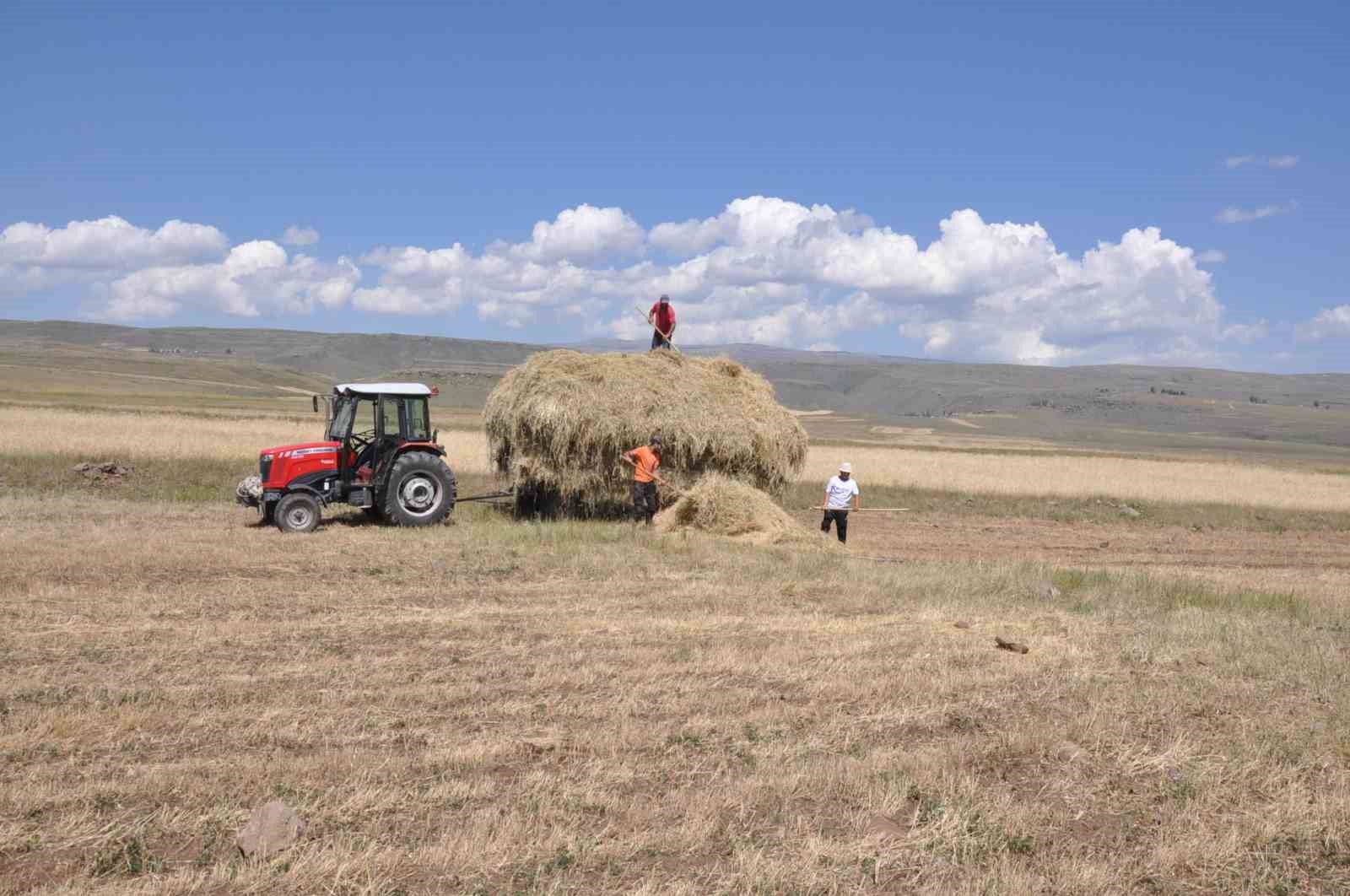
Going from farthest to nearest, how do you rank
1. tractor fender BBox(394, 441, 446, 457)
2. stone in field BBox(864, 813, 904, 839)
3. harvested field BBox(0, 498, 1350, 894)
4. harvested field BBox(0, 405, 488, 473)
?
1. harvested field BBox(0, 405, 488, 473)
2. tractor fender BBox(394, 441, 446, 457)
3. stone in field BBox(864, 813, 904, 839)
4. harvested field BBox(0, 498, 1350, 894)

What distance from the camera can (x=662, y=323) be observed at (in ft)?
66.2

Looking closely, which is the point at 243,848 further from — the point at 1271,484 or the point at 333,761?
the point at 1271,484

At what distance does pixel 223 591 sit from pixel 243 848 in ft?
21.7

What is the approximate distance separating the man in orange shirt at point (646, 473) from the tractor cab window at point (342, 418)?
445 centimetres

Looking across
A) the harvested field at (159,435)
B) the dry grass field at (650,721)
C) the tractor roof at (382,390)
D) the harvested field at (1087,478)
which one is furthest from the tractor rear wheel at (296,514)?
the harvested field at (1087,478)

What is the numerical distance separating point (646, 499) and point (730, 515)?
4.83ft

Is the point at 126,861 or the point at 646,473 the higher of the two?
the point at 646,473

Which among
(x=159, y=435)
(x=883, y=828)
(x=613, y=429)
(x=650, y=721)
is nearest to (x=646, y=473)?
(x=613, y=429)

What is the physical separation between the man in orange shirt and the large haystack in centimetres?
22

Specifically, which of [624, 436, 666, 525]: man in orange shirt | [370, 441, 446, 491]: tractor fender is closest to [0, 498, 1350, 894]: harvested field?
[370, 441, 446, 491]: tractor fender

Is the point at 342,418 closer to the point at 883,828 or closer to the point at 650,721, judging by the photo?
the point at 650,721

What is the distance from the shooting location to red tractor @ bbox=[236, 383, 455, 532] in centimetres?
1670

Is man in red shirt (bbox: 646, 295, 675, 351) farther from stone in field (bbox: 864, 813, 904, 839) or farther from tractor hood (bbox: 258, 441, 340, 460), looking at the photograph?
stone in field (bbox: 864, 813, 904, 839)

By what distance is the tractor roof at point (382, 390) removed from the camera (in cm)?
1697
